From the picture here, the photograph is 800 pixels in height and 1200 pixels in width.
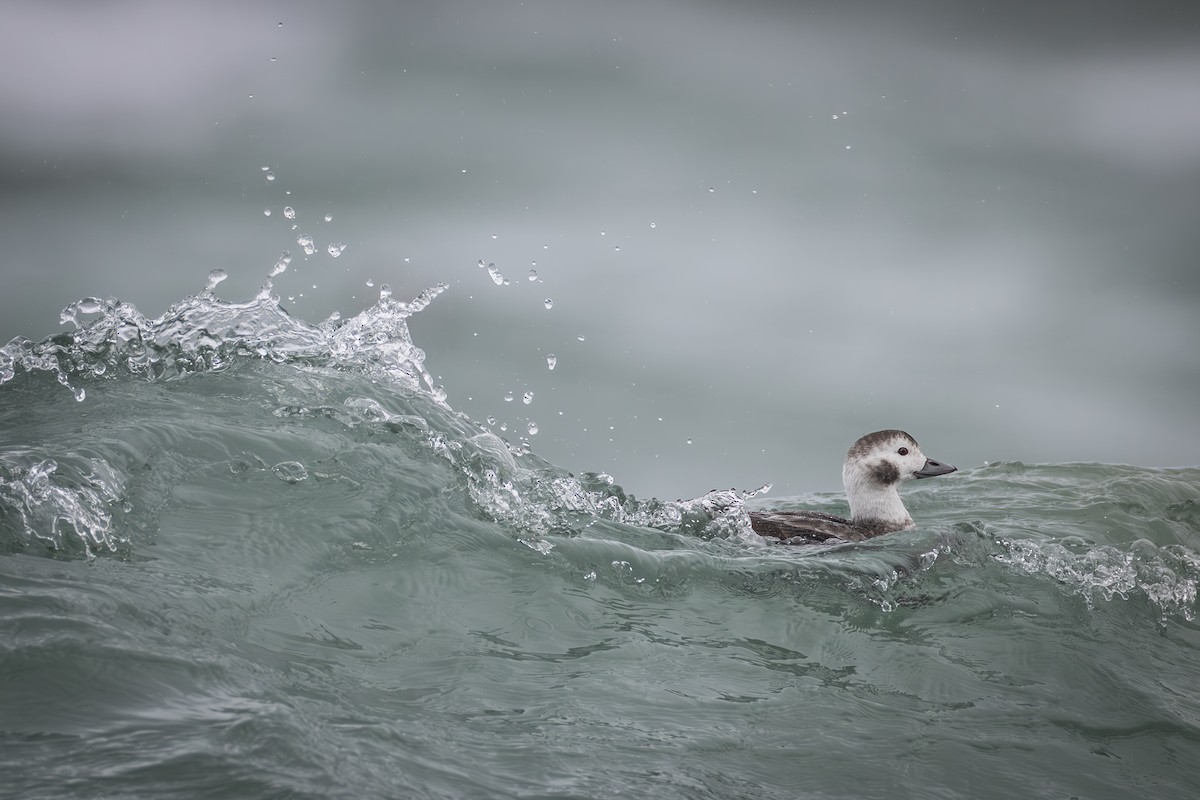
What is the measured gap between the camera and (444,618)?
171 inches

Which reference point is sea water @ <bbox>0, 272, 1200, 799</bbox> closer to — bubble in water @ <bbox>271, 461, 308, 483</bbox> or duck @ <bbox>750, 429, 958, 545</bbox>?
bubble in water @ <bbox>271, 461, 308, 483</bbox>

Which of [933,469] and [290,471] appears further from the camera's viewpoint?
[933,469]

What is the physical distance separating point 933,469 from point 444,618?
4.52 metres

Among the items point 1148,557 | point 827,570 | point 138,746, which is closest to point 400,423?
point 827,570

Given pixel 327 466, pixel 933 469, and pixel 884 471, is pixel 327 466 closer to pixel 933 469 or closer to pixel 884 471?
pixel 884 471

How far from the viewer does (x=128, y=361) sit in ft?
19.6

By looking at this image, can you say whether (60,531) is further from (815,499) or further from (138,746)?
(815,499)

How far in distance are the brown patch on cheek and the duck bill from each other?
0.65ft

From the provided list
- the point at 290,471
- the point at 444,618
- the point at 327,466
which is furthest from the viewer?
the point at 327,466

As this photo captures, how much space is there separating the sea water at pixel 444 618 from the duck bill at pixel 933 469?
88 cm

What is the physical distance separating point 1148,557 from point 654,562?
338 cm

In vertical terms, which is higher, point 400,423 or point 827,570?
point 400,423

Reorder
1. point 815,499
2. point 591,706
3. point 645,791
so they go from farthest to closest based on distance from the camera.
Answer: point 815,499 < point 591,706 < point 645,791

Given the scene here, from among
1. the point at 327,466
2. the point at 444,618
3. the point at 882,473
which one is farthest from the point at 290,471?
the point at 882,473
